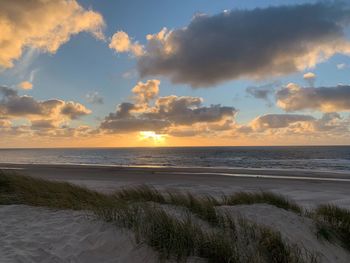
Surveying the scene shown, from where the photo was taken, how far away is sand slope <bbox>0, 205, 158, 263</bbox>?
5535 mm

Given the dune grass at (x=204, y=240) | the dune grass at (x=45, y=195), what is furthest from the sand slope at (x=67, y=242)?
the dune grass at (x=45, y=195)

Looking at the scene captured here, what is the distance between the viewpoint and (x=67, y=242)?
607 cm

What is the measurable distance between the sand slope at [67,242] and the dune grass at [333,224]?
4.73 metres

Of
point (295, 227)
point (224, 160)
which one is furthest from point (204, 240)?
point (224, 160)

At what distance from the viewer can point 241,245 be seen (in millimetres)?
5973

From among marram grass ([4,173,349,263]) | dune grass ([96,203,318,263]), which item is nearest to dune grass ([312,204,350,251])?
marram grass ([4,173,349,263])

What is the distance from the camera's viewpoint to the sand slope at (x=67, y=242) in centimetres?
554

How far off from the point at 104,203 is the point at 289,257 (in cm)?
460

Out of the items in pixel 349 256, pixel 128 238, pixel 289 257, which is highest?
pixel 128 238

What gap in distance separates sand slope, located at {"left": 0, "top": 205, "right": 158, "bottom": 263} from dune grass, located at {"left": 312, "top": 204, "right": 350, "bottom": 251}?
15.5ft

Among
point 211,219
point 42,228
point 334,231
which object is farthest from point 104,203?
point 334,231

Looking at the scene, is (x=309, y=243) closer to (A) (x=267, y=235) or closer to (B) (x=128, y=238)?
(A) (x=267, y=235)

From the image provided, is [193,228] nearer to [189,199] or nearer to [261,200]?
[189,199]

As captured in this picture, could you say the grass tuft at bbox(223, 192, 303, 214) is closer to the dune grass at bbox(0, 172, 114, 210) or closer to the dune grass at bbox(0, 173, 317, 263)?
the dune grass at bbox(0, 173, 317, 263)
